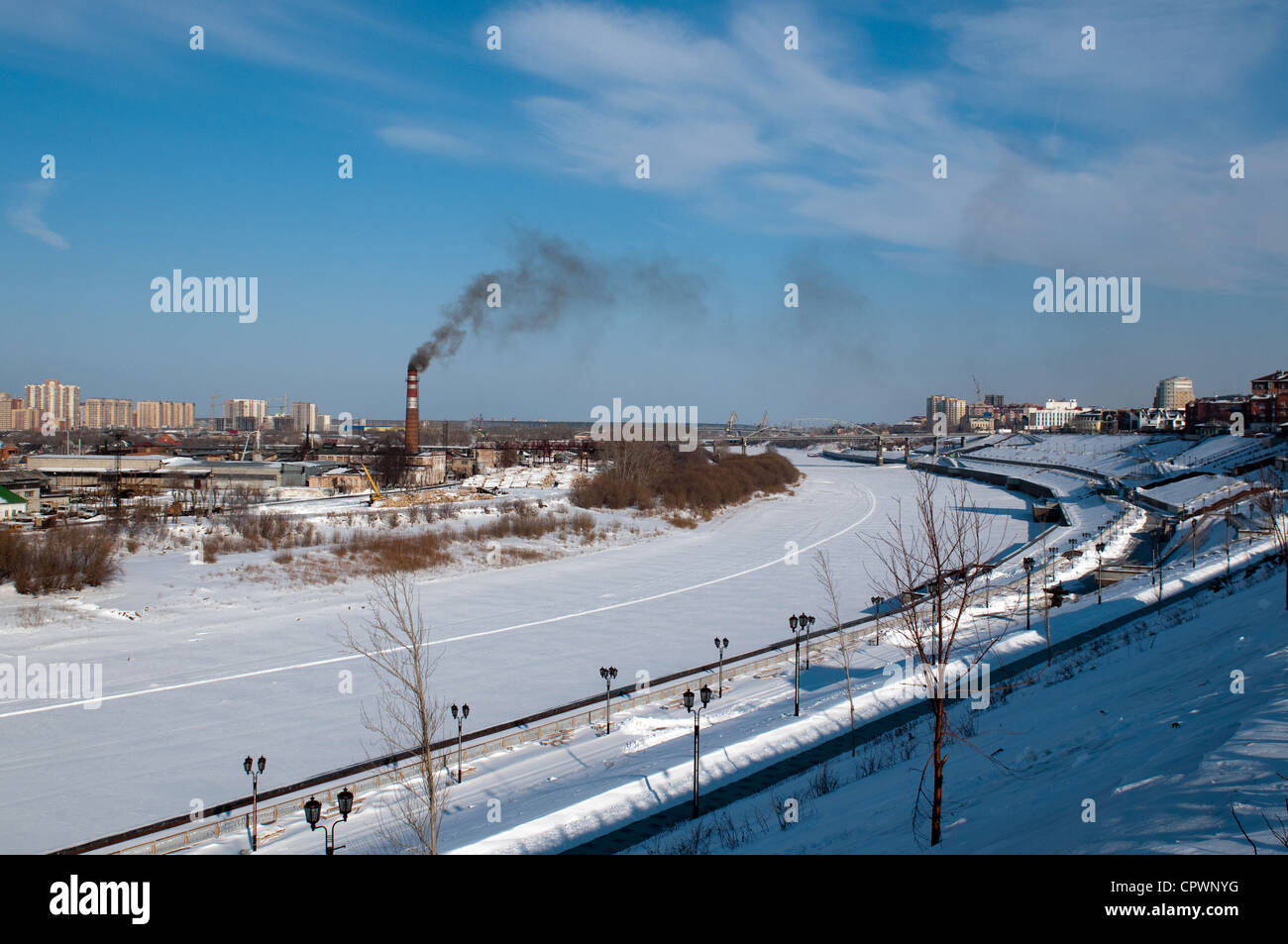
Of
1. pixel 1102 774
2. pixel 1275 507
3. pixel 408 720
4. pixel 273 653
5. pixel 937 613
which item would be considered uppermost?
pixel 937 613

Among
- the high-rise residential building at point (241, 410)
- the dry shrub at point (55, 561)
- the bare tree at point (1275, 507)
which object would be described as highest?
the high-rise residential building at point (241, 410)

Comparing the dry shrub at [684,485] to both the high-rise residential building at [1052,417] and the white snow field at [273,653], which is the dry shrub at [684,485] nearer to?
the white snow field at [273,653]

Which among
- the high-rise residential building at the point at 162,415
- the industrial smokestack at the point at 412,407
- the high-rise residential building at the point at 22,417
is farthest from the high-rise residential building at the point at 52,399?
the industrial smokestack at the point at 412,407

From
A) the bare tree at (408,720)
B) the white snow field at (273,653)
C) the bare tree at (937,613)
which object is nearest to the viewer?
the bare tree at (937,613)

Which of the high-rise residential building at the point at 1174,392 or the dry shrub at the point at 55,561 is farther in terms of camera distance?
the high-rise residential building at the point at 1174,392

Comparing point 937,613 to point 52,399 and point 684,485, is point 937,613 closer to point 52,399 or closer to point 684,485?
point 684,485

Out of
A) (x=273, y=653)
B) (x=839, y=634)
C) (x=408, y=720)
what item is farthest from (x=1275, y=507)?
(x=273, y=653)
